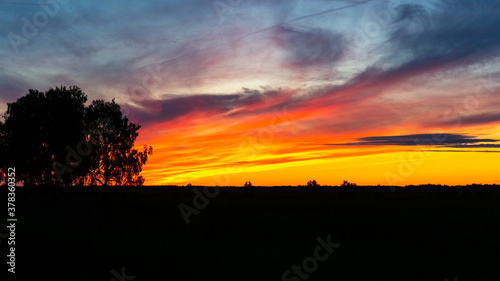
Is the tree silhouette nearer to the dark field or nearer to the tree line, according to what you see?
the tree line

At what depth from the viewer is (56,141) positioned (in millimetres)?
64312

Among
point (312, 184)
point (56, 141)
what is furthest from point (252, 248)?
point (312, 184)

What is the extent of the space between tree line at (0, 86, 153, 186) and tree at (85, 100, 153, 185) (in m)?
0.15

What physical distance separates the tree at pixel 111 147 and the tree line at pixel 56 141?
0.51 feet

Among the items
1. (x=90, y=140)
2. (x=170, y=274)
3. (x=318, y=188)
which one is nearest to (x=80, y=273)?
(x=170, y=274)

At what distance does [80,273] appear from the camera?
52.4 feet

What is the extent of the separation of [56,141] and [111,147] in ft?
35.5

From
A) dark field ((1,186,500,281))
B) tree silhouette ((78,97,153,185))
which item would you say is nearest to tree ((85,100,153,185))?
tree silhouette ((78,97,153,185))

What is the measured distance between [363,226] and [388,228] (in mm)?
1792

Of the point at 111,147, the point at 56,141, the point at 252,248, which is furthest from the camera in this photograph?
the point at 111,147

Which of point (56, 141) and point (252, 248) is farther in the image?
point (56, 141)

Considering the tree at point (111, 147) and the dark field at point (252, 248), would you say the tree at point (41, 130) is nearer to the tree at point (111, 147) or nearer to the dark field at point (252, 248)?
the tree at point (111, 147)

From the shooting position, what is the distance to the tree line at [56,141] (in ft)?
212

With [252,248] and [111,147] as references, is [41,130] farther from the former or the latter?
[252,248]
